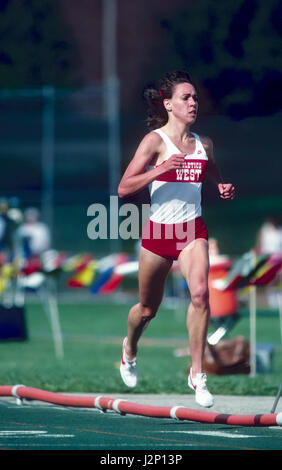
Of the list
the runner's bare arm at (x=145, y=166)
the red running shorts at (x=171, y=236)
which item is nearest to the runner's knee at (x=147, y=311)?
the red running shorts at (x=171, y=236)

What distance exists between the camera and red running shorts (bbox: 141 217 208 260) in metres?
8.28

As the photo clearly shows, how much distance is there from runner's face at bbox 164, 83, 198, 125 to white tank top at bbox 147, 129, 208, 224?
21 centimetres

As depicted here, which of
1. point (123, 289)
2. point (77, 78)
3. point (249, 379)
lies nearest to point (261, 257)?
point (249, 379)

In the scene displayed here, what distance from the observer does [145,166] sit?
819 centimetres

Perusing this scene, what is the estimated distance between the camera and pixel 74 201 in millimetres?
29625

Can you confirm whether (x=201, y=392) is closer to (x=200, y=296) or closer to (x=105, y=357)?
(x=200, y=296)

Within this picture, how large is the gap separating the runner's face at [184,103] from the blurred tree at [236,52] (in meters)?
26.8

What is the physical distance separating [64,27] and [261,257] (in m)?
36.5

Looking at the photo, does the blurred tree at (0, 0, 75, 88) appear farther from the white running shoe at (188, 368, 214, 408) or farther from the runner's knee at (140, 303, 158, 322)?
the white running shoe at (188, 368, 214, 408)

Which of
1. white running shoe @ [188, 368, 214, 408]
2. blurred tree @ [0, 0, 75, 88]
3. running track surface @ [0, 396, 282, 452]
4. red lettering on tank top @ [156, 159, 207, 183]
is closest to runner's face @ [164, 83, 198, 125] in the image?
red lettering on tank top @ [156, 159, 207, 183]

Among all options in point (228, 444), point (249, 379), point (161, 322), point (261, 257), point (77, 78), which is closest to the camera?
point (228, 444)

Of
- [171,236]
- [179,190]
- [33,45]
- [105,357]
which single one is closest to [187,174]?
[179,190]

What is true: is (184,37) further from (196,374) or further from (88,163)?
(196,374)

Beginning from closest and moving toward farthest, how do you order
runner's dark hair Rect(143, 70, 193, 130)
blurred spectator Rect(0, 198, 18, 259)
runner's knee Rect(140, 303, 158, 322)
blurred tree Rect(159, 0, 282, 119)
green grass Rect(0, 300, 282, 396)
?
runner's dark hair Rect(143, 70, 193, 130)
runner's knee Rect(140, 303, 158, 322)
green grass Rect(0, 300, 282, 396)
blurred spectator Rect(0, 198, 18, 259)
blurred tree Rect(159, 0, 282, 119)
